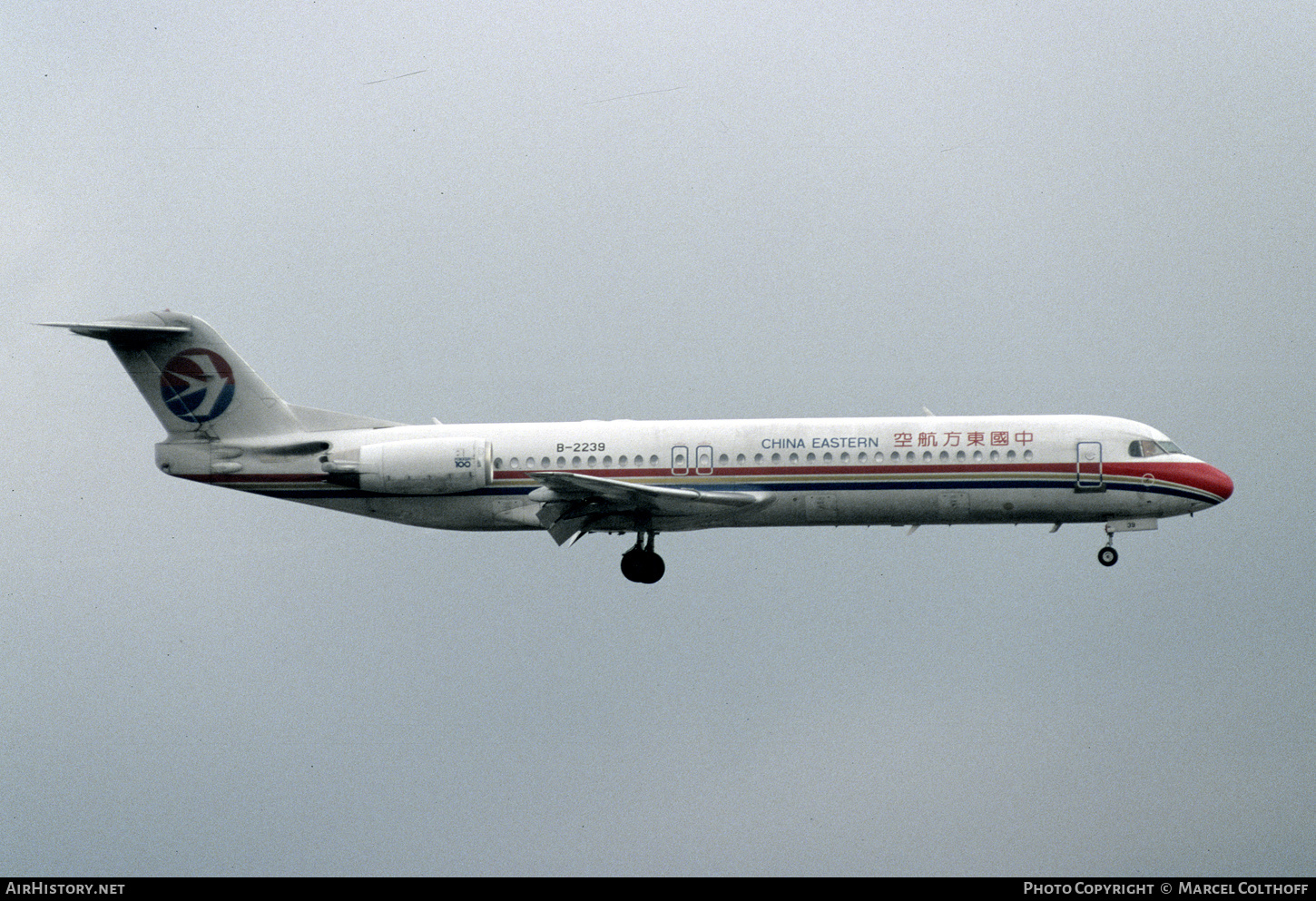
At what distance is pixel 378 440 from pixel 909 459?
38.0 feet

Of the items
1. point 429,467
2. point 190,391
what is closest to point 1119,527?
point 429,467

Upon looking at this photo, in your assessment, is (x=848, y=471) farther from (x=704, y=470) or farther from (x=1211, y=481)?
(x=1211, y=481)

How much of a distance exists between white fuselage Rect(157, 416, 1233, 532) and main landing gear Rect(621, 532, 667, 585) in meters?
0.61

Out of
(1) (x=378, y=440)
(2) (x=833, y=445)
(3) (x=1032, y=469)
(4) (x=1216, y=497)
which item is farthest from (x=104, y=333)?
(4) (x=1216, y=497)

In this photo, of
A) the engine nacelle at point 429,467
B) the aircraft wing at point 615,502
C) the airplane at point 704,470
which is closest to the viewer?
the aircraft wing at point 615,502

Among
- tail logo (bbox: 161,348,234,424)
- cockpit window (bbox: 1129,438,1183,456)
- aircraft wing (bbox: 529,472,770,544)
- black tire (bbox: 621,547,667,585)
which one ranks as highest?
tail logo (bbox: 161,348,234,424)

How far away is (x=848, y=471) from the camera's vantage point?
30.9 meters

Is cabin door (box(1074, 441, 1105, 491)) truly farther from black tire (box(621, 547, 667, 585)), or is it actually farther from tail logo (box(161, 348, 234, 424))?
tail logo (box(161, 348, 234, 424))

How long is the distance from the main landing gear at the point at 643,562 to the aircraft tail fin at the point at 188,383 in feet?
26.8

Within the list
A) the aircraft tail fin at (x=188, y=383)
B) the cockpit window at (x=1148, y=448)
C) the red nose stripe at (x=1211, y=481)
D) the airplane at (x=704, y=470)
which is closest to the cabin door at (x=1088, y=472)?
the airplane at (x=704, y=470)

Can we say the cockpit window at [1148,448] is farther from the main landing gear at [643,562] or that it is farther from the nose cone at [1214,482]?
the main landing gear at [643,562]

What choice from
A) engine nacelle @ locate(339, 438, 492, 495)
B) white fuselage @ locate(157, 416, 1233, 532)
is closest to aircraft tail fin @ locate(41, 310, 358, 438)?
white fuselage @ locate(157, 416, 1233, 532)

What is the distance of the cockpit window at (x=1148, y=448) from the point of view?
103 ft

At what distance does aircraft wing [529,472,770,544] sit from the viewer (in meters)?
29.8
